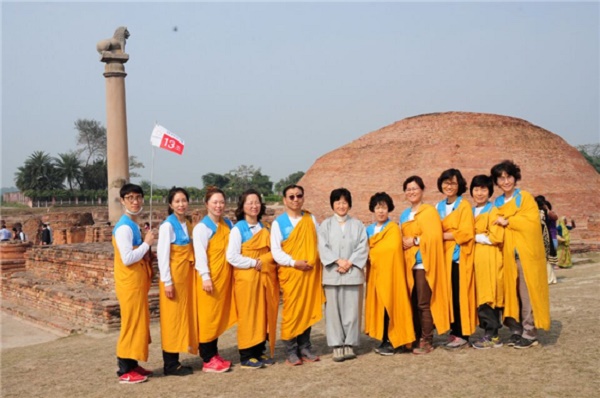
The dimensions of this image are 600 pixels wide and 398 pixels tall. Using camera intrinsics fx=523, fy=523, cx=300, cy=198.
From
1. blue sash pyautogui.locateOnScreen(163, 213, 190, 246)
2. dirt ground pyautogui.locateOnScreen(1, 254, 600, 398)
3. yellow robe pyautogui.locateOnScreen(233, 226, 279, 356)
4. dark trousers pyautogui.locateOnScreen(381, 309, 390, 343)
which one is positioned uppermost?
blue sash pyautogui.locateOnScreen(163, 213, 190, 246)

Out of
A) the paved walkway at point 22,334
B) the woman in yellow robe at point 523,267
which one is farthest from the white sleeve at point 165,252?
the paved walkway at point 22,334

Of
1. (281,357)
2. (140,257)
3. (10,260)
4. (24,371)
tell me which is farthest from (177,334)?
(10,260)

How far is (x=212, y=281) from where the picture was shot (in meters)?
3.67

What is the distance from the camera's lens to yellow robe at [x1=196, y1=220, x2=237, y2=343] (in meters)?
3.67

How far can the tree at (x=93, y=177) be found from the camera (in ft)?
164

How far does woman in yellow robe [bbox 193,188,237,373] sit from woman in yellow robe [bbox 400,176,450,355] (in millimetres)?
1339

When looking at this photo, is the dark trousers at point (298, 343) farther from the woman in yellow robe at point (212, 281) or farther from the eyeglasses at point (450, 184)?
the eyeglasses at point (450, 184)

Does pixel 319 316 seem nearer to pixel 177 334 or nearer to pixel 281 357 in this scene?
pixel 281 357

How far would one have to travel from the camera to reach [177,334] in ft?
11.8

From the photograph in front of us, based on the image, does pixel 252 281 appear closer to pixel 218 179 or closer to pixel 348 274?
pixel 348 274

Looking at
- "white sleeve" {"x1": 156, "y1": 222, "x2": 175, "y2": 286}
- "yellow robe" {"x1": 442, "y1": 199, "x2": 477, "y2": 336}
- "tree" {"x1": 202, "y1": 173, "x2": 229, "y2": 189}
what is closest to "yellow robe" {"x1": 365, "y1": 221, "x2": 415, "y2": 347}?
"yellow robe" {"x1": 442, "y1": 199, "x2": 477, "y2": 336}

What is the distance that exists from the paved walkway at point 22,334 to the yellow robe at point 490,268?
16.2ft

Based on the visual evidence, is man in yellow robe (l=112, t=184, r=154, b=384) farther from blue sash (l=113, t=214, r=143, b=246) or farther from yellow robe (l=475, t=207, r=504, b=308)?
yellow robe (l=475, t=207, r=504, b=308)

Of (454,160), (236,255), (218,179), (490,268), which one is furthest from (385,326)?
(218,179)
